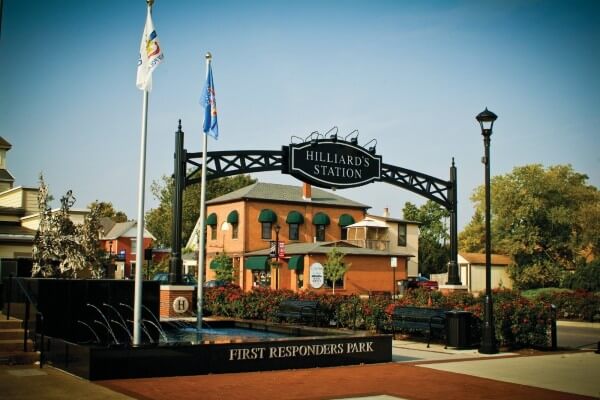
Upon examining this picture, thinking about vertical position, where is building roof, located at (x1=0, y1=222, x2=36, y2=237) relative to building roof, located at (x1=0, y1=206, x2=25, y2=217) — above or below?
below

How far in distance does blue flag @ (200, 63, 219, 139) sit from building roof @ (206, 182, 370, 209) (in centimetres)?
3710

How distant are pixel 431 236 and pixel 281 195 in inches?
1440

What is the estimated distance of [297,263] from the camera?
51562mm

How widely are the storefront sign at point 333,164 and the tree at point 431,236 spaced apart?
192 ft

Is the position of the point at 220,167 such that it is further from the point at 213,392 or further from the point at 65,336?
the point at 213,392

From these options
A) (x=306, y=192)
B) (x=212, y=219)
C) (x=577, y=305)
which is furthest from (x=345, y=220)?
(x=577, y=305)

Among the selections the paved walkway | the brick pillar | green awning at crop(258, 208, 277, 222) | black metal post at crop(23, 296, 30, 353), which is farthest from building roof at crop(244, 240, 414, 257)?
black metal post at crop(23, 296, 30, 353)

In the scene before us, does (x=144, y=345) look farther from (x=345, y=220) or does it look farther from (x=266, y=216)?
(x=345, y=220)

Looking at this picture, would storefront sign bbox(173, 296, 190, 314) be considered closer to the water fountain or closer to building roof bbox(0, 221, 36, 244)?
the water fountain

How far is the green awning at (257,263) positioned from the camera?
5243 centimetres

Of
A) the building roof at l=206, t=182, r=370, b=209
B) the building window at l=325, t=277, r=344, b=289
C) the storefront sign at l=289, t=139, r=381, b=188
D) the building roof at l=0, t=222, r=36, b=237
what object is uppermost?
the building roof at l=206, t=182, r=370, b=209

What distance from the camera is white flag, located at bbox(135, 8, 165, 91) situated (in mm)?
13320

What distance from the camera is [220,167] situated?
21.7 m

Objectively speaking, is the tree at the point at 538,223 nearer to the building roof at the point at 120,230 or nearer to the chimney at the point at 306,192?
the chimney at the point at 306,192
